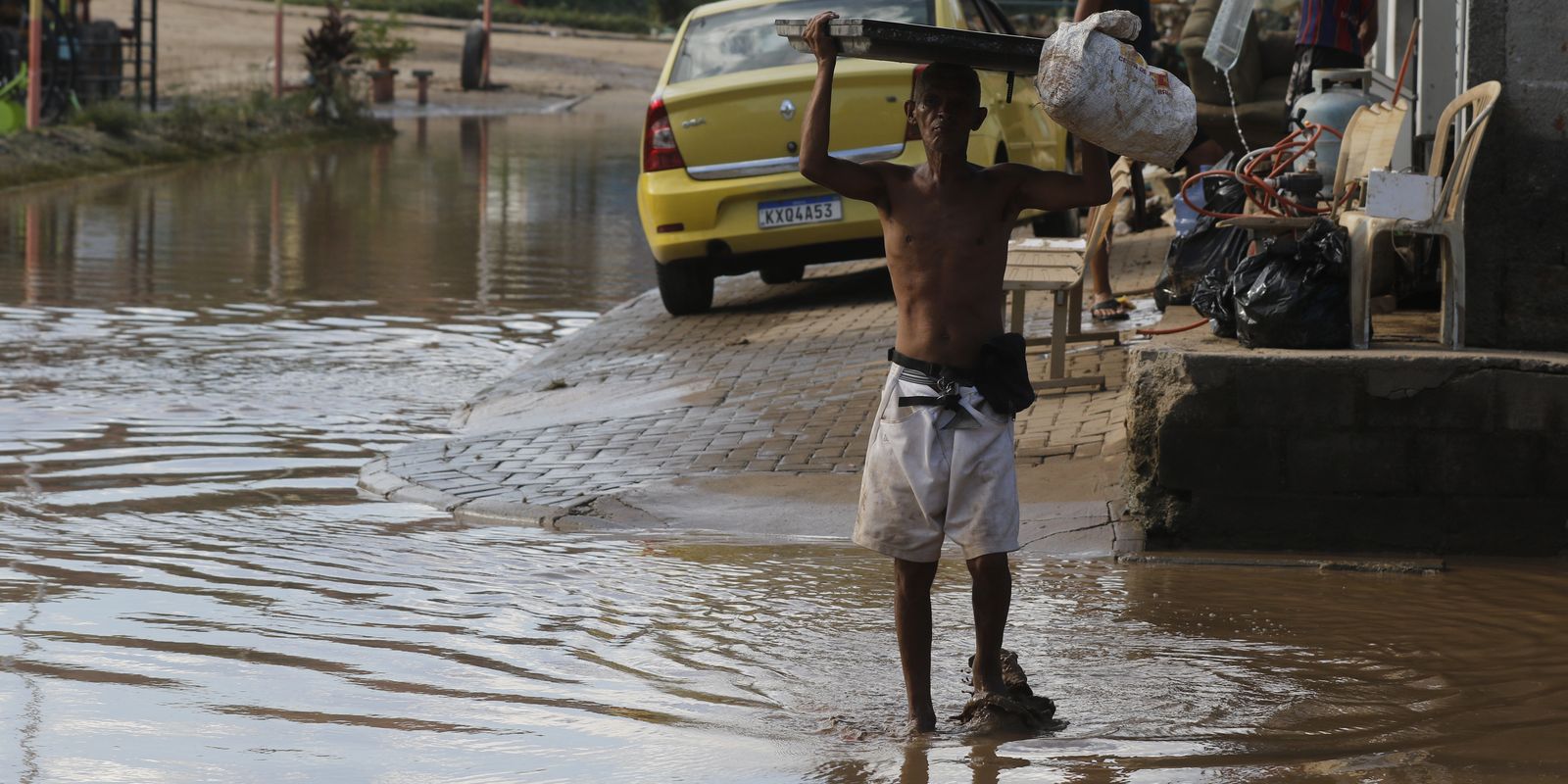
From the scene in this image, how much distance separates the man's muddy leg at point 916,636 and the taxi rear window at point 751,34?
281 inches

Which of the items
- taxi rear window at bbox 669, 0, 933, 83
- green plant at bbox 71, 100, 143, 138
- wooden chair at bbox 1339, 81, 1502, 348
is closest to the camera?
wooden chair at bbox 1339, 81, 1502, 348

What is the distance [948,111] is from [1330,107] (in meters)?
4.62

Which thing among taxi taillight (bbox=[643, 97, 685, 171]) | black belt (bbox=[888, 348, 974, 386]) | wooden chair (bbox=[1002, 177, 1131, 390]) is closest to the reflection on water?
taxi taillight (bbox=[643, 97, 685, 171])

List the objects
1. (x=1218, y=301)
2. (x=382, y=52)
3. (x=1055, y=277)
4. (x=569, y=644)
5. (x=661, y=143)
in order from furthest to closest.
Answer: (x=382, y=52), (x=661, y=143), (x=1055, y=277), (x=1218, y=301), (x=569, y=644)

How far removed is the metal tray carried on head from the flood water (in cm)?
155

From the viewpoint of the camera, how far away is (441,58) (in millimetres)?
50188

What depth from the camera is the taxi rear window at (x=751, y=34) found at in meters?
11.5

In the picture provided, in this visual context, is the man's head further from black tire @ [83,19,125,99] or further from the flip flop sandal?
black tire @ [83,19,125,99]

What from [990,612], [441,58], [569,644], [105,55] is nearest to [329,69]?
[105,55]

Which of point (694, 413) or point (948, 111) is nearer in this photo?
point (948, 111)

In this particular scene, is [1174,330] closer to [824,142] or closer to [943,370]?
[943,370]

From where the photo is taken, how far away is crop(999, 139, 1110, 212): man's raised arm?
14.8ft

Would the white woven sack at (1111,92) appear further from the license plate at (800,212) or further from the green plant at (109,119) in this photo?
the green plant at (109,119)

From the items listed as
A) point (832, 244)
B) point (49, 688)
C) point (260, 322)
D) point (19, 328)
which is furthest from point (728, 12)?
point (49, 688)
